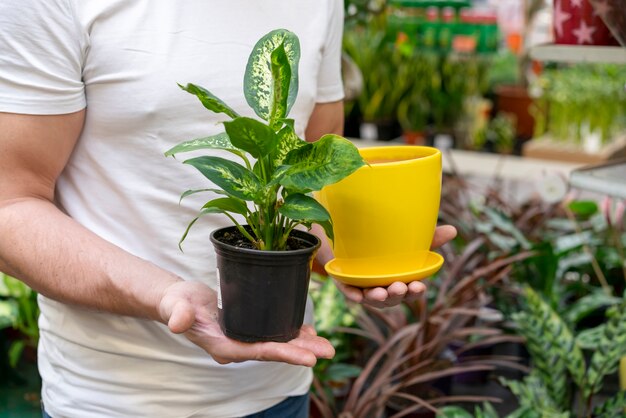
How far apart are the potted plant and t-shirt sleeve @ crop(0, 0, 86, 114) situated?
194 mm

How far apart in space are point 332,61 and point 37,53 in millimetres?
480

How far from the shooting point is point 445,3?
397 cm

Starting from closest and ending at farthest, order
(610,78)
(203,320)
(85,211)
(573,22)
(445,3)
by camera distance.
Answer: (203,320)
(85,211)
(573,22)
(445,3)
(610,78)

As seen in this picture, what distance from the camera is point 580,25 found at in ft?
5.26

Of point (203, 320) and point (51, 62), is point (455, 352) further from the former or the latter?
point (51, 62)

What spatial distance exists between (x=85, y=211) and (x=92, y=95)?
6.5 inches

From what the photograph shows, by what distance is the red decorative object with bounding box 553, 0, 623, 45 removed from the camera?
5.21 ft

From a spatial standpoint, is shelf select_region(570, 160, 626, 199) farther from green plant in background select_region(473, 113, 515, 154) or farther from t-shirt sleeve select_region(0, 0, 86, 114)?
green plant in background select_region(473, 113, 515, 154)

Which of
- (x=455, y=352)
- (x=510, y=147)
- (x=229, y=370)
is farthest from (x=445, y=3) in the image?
(x=229, y=370)

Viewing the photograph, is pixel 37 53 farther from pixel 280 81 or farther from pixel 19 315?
pixel 19 315

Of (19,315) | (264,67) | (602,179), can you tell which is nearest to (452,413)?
(602,179)

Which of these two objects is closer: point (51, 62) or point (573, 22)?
point (51, 62)

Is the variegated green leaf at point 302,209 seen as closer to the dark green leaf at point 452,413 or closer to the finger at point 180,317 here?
the finger at point 180,317

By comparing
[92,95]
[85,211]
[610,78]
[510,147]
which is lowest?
[510,147]
